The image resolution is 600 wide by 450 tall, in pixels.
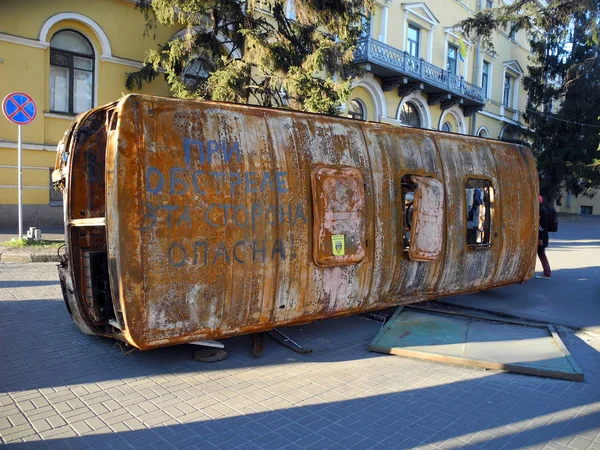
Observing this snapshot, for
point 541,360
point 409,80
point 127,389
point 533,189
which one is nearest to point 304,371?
point 127,389

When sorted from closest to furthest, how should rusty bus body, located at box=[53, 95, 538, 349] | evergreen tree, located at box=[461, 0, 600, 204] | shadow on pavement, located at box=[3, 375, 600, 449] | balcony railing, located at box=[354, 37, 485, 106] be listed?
shadow on pavement, located at box=[3, 375, 600, 449], rusty bus body, located at box=[53, 95, 538, 349], balcony railing, located at box=[354, 37, 485, 106], evergreen tree, located at box=[461, 0, 600, 204]

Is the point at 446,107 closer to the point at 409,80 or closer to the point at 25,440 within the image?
the point at 409,80

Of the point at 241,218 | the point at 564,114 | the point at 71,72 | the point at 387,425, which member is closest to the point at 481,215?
the point at 241,218

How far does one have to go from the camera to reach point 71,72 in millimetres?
14469

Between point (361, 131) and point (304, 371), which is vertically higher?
point (361, 131)

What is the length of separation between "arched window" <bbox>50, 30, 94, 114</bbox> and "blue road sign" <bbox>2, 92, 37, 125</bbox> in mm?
4339

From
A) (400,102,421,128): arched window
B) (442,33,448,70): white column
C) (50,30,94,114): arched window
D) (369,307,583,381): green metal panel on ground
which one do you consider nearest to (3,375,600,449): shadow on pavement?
(369,307,583,381): green metal panel on ground

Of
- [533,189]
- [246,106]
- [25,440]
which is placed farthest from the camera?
[533,189]

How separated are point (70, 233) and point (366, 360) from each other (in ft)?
11.1

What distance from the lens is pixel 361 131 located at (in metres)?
5.72

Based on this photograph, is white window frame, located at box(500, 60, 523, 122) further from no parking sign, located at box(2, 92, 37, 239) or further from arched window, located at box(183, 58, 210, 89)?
no parking sign, located at box(2, 92, 37, 239)

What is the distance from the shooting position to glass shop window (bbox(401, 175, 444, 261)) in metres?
6.06

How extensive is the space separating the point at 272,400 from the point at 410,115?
23011mm

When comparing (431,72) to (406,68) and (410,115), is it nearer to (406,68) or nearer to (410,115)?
(410,115)
